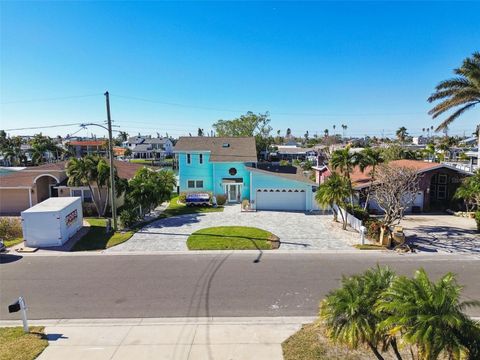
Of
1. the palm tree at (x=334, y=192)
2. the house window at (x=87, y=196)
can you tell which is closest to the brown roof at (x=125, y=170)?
the house window at (x=87, y=196)

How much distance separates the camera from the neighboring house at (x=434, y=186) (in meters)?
28.3

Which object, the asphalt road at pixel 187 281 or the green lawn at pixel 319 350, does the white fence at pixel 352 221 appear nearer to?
the asphalt road at pixel 187 281

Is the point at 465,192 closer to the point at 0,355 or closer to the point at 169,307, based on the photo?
the point at 169,307

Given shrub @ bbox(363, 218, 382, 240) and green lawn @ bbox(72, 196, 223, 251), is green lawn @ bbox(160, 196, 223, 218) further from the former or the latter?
shrub @ bbox(363, 218, 382, 240)

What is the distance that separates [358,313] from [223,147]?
29997mm

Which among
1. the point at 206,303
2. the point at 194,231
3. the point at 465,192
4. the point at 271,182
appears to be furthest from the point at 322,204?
the point at 206,303

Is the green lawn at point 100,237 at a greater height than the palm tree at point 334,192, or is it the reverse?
the palm tree at point 334,192

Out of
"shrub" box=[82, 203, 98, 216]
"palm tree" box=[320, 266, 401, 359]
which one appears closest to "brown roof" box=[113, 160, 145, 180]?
"shrub" box=[82, 203, 98, 216]

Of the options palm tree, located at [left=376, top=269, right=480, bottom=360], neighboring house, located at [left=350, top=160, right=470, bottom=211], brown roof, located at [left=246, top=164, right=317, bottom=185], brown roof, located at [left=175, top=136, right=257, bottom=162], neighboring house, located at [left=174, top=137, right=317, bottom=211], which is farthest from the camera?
brown roof, located at [left=175, top=136, right=257, bottom=162]

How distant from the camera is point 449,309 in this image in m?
6.46

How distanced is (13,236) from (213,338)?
19060 mm

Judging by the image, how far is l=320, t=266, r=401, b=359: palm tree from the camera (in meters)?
7.23

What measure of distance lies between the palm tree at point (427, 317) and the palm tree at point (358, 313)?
413mm

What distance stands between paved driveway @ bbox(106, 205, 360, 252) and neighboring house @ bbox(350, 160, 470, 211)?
4837mm
